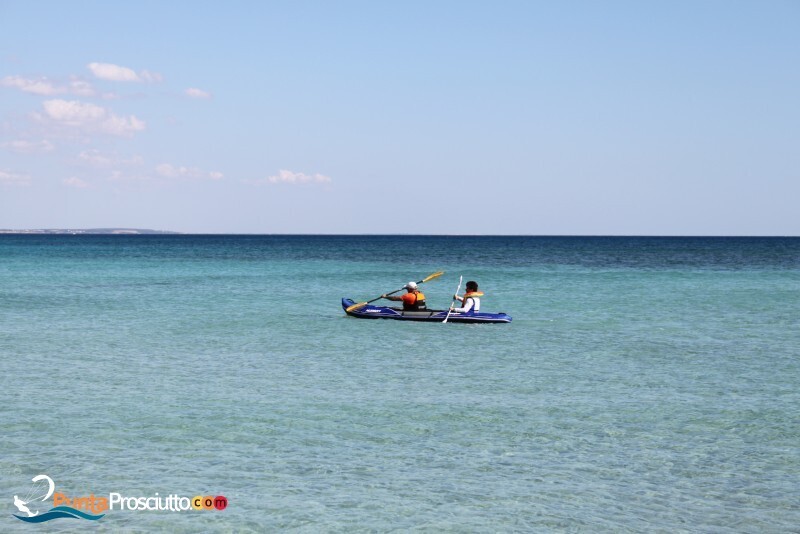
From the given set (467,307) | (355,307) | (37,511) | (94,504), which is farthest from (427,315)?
(37,511)

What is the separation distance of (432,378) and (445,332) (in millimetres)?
9309

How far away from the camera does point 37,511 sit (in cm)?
989

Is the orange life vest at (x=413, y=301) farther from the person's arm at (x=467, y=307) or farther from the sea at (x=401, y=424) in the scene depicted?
the person's arm at (x=467, y=307)

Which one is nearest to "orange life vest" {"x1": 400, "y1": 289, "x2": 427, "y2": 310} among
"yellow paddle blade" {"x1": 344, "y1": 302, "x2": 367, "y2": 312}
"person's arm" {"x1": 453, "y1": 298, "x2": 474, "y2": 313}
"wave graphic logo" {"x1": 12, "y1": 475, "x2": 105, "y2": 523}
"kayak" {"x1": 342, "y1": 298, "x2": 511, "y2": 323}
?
"kayak" {"x1": 342, "y1": 298, "x2": 511, "y2": 323}

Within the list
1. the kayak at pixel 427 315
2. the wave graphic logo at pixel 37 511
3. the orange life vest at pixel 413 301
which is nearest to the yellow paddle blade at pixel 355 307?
the kayak at pixel 427 315

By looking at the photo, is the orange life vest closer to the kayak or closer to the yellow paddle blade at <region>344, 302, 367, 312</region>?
the kayak

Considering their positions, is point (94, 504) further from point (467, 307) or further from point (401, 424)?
point (467, 307)

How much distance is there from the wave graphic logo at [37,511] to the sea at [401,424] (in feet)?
0.19

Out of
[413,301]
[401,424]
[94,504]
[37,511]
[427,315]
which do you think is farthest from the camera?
[413,301]

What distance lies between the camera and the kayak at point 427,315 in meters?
29.9

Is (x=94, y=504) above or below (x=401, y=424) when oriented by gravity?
below

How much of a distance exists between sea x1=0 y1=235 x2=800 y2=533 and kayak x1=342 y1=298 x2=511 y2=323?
375 mm

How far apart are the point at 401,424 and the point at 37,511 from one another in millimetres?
6228

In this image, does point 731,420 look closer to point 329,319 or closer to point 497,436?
point 497,436
